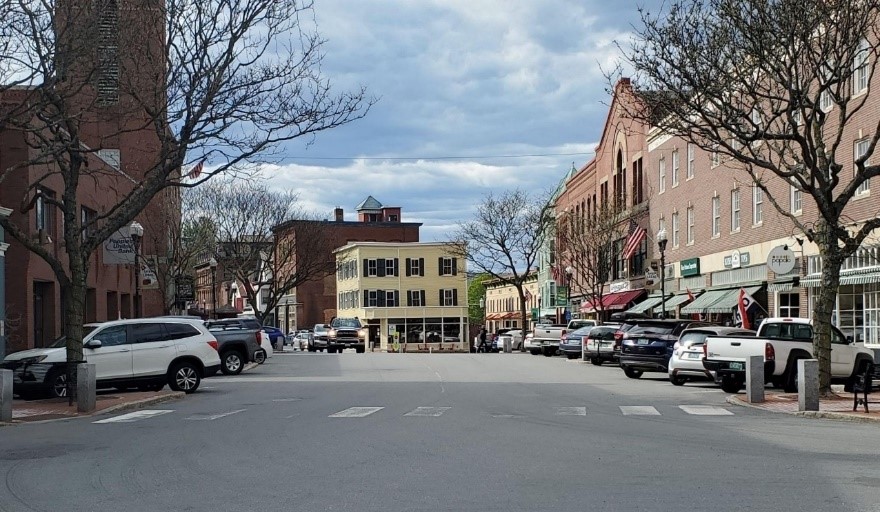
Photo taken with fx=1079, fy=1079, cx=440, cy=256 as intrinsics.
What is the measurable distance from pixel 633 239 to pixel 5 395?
43.1 metres

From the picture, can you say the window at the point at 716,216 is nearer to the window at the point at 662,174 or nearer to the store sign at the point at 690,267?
the store sign at the point at 690,267

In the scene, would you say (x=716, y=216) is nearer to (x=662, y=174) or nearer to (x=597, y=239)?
(x=662, y=174)

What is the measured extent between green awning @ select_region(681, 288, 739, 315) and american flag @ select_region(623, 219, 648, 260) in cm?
1006

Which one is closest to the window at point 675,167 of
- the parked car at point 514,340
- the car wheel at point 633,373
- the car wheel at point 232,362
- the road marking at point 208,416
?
the parked car at point 514,340

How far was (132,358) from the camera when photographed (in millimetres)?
25000

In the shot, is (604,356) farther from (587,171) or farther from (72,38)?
(587,171)

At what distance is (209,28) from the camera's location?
908 inches

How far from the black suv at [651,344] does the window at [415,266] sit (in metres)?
68.1

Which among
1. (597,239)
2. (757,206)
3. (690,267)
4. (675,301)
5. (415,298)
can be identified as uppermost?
(757,206)

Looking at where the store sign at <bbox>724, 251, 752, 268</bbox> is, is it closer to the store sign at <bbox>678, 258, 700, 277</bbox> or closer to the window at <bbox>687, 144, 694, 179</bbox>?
the store sign at <bbox>678, 258, 700, 277</bbox>

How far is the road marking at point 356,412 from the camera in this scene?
1908cm

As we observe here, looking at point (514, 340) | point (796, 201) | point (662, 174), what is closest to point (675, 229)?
point (662, 174)

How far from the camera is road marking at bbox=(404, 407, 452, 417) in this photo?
758 inches

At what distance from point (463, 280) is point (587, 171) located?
29109 millimetres
